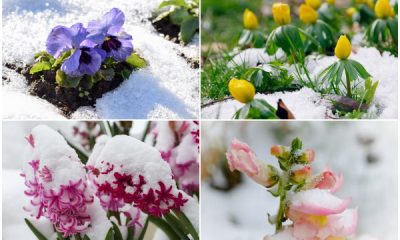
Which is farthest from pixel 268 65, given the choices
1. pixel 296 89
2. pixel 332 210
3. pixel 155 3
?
pixel 332 210

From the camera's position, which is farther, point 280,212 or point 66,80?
point 66,80

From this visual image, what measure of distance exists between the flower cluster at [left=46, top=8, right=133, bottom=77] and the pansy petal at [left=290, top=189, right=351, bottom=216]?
0.46 m

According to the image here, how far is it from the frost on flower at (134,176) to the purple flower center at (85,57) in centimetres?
21

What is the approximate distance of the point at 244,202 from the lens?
5.51 ft

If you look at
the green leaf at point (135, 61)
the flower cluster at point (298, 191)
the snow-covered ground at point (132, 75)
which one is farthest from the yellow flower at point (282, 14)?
the flower cluster at point (298, 191)

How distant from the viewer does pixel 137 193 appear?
3.76 feet

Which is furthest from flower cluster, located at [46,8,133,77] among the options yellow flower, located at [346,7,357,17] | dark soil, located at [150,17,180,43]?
yellow flower, located at [346,7,357,17]

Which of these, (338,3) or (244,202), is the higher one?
(338,3)

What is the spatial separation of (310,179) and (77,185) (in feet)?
1.09

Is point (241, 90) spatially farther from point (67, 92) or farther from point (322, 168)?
point (322, 168)

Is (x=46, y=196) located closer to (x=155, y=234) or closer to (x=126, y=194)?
(x=126, y=194)

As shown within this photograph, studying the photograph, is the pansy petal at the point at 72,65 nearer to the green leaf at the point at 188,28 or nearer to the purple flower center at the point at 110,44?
the purple flower center at the point at 110,44

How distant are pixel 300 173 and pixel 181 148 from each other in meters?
0.33

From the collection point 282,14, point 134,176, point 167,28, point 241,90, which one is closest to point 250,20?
point 282,14
